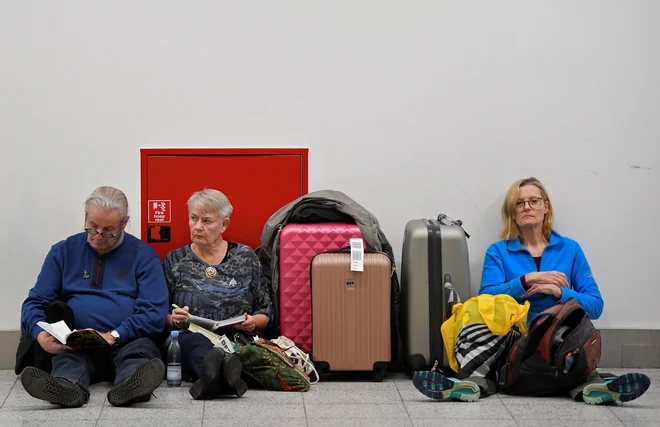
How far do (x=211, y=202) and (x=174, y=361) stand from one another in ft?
2.47

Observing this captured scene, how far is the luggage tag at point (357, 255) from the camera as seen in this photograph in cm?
412

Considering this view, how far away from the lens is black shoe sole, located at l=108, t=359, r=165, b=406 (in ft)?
11.9

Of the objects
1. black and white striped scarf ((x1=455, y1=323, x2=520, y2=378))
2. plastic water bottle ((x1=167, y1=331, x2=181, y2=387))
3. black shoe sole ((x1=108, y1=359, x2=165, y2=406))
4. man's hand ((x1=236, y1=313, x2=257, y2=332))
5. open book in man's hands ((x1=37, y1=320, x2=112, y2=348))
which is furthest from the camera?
man's hand ((x1=236, y1=313, x2=257, y2=332))

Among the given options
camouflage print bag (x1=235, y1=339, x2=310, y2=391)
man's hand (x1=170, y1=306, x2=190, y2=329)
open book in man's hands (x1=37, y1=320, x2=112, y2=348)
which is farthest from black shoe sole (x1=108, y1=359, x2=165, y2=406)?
man's hand (x1=170, y1=306, x2=190, y2=329)

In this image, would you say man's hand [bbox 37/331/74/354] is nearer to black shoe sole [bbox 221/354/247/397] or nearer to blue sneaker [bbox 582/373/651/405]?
black shoe sole [bbox 221/354/247/397]

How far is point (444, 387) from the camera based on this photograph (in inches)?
149

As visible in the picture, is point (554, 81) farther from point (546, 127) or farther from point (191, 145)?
point (191, 145)

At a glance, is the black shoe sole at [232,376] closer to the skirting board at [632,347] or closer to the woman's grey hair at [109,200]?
the woman's grey hair at [109,200]

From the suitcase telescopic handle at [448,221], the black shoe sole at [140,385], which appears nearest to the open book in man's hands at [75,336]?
the black shoe sole at [140,385]

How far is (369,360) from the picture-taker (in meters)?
4.17

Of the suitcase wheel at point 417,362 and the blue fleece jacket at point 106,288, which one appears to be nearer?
the blue fleece jacket at point 106,288

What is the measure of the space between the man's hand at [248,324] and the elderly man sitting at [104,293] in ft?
1.18

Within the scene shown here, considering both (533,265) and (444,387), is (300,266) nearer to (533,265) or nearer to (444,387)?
(444,387)

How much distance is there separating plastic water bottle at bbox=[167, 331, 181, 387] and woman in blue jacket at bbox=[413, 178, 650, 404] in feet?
4.85
